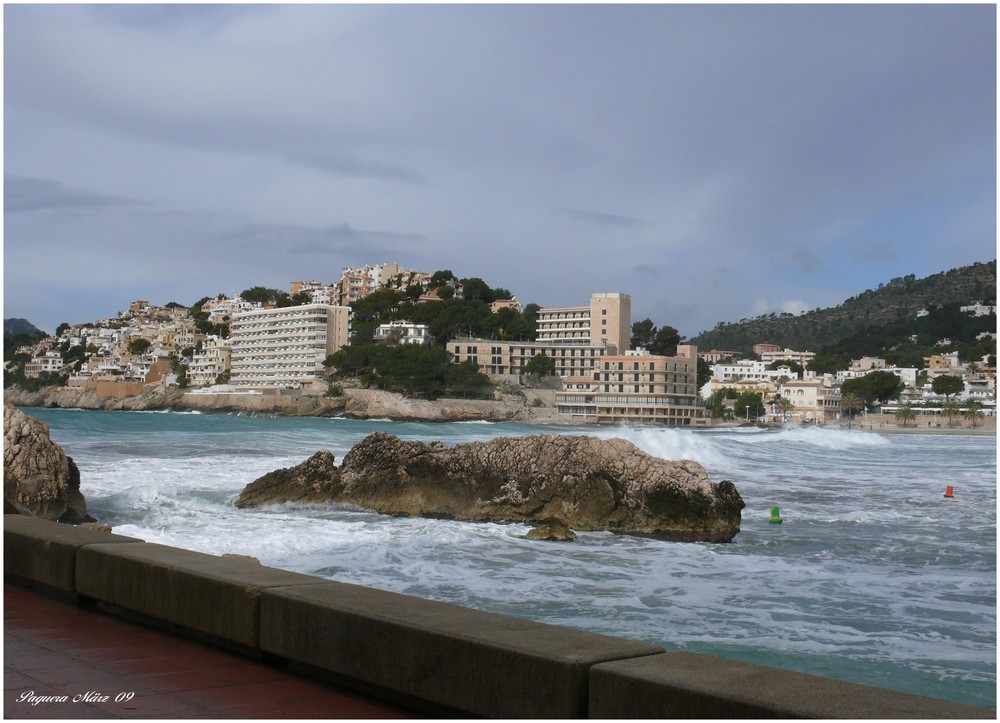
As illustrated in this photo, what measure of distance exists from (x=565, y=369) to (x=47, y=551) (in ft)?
397

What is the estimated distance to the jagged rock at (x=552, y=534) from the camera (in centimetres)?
1477

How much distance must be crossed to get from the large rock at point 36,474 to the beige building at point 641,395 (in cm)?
9384

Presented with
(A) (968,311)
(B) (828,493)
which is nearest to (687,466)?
(B) (828,493)

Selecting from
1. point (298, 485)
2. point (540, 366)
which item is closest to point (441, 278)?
point (540, 366)

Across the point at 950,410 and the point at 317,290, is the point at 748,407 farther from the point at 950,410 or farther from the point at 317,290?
the point at 317,290

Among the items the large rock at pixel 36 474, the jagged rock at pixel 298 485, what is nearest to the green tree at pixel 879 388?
the jagged rock at pixel 298 485

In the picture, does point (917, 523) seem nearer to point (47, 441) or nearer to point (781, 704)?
point (47, 441)

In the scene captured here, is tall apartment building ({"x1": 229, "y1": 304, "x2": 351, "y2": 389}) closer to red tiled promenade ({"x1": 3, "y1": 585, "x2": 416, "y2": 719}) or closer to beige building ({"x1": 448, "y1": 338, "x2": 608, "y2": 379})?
→ beige building ({"x1": 448, "y1": 338, "x2": 608, "y2": 379})

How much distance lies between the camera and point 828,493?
2448 centimetres

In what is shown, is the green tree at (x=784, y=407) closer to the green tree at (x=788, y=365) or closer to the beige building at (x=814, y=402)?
the beige building at (x=814, y=402)

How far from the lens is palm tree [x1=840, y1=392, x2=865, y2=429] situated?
121188 mm

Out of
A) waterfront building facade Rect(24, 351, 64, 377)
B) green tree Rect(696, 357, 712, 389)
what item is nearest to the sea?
green tree Rect(696, 357, 712, 389)

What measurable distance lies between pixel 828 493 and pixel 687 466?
9138 millimetres

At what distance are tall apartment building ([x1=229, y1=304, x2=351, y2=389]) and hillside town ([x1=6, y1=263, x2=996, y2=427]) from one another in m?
0.14
